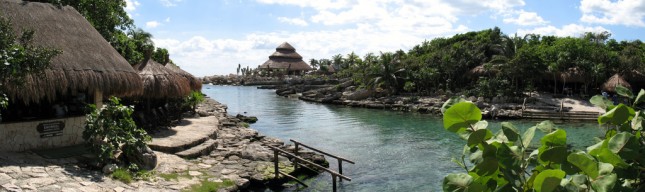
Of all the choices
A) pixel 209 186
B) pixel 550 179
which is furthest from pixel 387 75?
pixel 550 179

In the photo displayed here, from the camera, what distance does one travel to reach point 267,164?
11.8m

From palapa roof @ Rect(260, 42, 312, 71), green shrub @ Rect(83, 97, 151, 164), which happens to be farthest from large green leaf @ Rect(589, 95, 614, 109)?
palapa roof @ Rect(260, 42, 312, 71)

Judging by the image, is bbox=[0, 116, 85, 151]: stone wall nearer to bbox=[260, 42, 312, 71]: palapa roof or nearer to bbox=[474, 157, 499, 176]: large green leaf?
bbox=[474, 157, 499, 176]: large green leaf

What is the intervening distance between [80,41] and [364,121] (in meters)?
16.2

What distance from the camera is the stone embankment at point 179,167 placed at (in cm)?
797

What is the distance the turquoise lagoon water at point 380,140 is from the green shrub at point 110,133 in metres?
4.02

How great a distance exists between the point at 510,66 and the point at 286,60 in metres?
38.5

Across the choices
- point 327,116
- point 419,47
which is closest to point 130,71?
point 327,116

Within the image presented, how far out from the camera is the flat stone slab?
11462 millimetres

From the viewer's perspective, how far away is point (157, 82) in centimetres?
1438

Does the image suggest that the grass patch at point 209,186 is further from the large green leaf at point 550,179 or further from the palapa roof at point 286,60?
the palapa roof at point 286,60

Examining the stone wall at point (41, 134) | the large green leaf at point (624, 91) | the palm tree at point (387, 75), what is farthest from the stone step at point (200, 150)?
the palm tree at point (387, 75)

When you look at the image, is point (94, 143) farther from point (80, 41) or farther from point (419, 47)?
point (419, 47)

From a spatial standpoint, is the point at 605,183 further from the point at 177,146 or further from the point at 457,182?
the point at 177,146
